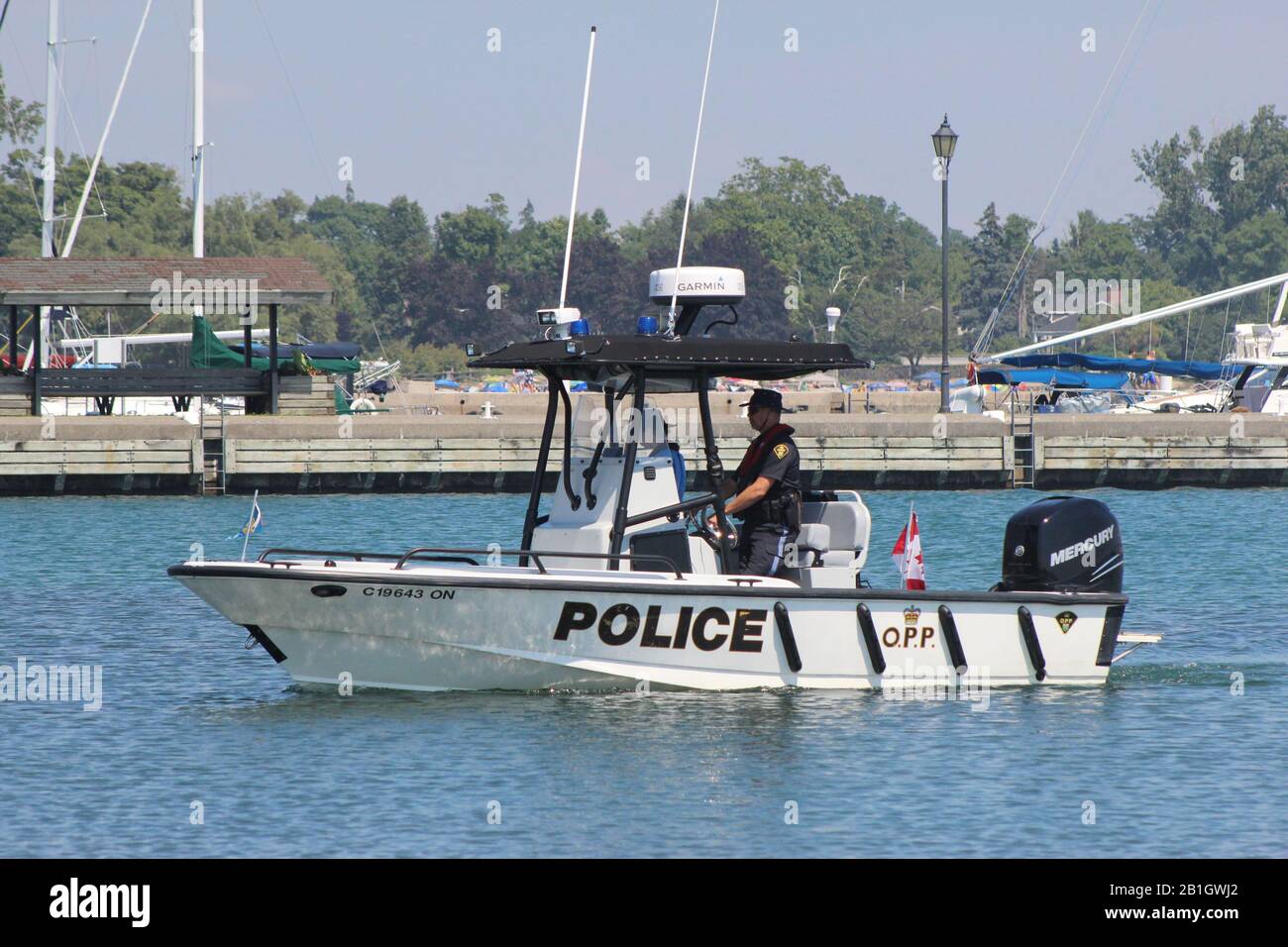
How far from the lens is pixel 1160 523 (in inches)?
1261

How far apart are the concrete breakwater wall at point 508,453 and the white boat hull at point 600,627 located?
18.9 meters

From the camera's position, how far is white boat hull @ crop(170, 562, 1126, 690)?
44.4 feet

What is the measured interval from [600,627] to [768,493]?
172cm

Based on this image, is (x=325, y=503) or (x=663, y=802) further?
(x=325, y=503)

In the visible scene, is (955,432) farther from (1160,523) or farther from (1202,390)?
(1202,390)

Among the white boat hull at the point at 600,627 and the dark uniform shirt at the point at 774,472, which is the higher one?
the dark uniform shirt at the point at 774,472

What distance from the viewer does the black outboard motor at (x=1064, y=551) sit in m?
14.3

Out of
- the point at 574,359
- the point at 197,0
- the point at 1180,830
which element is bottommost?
the point at 1180,830

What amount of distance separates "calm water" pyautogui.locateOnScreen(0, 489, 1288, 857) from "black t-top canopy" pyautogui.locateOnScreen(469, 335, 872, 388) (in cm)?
258

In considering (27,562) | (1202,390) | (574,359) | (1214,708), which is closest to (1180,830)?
(1214,708)

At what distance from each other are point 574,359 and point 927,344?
418 feet

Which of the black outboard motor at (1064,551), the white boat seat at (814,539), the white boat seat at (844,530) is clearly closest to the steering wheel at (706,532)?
the white boat seat at (814,539)

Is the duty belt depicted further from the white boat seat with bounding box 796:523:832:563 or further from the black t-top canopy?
the black t-top canopy

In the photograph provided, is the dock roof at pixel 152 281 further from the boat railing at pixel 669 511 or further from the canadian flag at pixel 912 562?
the canadian flag at pixel 912 562
